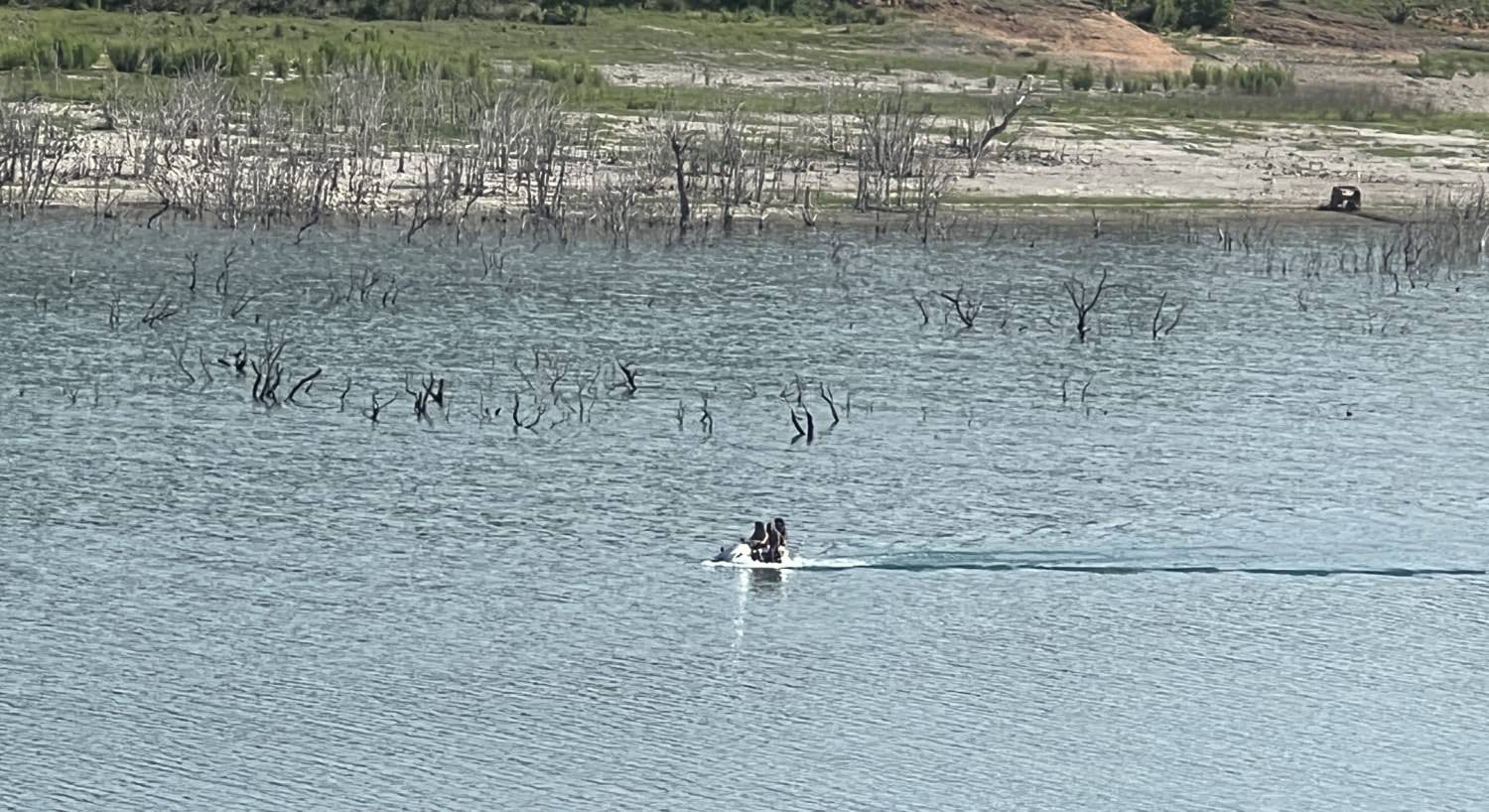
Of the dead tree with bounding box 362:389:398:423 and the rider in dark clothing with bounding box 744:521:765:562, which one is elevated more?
the rider in dark clothing with bounding box 744:521:765:562

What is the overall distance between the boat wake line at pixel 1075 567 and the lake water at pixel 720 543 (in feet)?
0.24

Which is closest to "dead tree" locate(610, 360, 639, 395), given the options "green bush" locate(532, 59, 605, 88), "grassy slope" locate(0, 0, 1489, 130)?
"grassy slope" locate(0, 0, 1489, 130)

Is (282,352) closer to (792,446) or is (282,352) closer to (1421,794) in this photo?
(792,446)

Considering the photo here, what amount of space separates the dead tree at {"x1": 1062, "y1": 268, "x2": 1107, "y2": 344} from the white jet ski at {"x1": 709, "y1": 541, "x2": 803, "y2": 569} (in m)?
13.3

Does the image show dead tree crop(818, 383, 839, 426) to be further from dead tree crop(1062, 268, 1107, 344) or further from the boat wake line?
the boat wake line

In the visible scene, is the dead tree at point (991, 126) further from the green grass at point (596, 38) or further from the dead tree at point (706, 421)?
the dead tree at point (706, 421)

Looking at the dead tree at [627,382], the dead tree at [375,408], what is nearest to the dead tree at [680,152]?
the dead tree at [627,382]

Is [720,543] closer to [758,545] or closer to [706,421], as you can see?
[758,545]

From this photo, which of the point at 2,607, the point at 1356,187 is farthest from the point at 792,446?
the point at 1356,187

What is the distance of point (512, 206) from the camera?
1890 inches

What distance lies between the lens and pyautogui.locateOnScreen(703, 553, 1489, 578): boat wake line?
1032 inches

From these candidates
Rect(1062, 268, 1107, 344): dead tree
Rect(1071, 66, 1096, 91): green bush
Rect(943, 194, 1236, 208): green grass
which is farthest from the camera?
Rect(1071, 66, 1096, 91): green bush

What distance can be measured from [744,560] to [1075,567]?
335cm

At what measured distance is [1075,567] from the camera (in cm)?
2656
